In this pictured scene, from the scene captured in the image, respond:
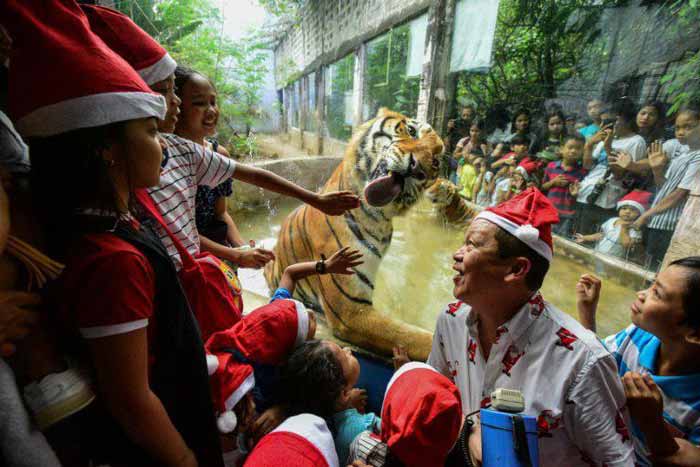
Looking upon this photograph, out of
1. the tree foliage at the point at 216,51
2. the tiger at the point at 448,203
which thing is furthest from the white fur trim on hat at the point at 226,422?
the tree foliage at the point at 216,51

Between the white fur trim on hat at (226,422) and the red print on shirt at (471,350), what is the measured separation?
2.91ft

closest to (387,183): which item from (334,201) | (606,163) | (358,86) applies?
(334,201)

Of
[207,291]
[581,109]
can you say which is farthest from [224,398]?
[581,109]

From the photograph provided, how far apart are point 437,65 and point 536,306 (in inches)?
206

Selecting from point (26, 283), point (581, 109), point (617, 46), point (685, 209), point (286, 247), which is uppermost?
point (617, 46)

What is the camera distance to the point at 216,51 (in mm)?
4449

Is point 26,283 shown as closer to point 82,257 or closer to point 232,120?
point 82,257

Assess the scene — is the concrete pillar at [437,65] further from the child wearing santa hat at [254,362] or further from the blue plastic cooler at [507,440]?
the blue plastic cooler at [507,440]

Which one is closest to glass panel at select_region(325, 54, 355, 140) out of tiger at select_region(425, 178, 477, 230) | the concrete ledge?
the concrete ledge

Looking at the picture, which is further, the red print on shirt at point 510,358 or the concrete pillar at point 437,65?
the concrete pillar at point 437,65

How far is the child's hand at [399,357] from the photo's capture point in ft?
5.57

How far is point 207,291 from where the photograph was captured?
1197 millimetres

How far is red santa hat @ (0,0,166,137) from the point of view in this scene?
0.64 metres

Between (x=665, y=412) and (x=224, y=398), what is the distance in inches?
60.1
